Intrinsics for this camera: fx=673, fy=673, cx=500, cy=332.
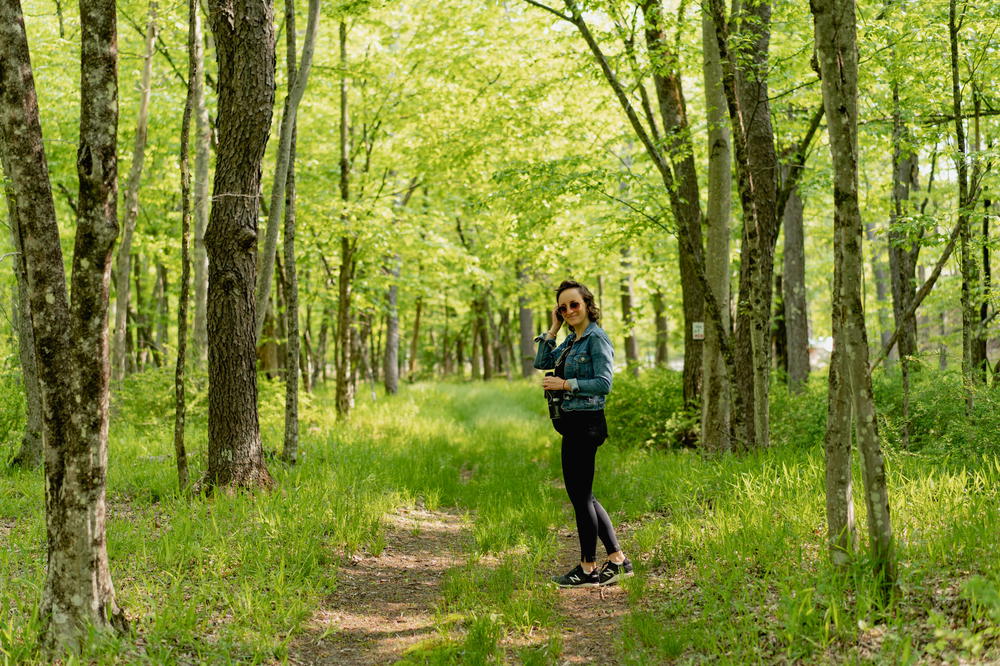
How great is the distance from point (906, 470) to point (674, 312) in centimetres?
935

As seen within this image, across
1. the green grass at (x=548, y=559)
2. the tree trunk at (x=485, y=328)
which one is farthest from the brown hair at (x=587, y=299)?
the tree trunk at (x=485, y=328)

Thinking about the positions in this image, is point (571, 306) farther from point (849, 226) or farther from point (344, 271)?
point (344, 271)

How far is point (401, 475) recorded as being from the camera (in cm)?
777

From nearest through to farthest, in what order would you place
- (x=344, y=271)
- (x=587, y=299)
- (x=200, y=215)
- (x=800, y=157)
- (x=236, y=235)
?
(x=587, y=299)
(x=236, y=235)
(x=800, y=157)
(x=200, y=215)
(x=344, y=271)

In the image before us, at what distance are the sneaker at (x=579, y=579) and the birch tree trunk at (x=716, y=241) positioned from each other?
137 inches

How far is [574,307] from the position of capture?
494cm

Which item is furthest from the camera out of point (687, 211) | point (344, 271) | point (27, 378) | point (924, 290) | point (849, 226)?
point (344, 271)

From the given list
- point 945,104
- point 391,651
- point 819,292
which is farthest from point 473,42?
point 819,292

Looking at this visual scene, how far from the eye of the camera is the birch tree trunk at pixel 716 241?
310 inches

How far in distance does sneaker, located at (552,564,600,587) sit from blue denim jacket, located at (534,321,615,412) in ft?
3.94

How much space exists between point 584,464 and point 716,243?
4.37 metres

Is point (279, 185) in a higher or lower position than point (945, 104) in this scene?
lower

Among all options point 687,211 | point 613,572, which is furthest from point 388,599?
point 687,211

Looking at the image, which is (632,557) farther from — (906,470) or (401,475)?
(401,475)
